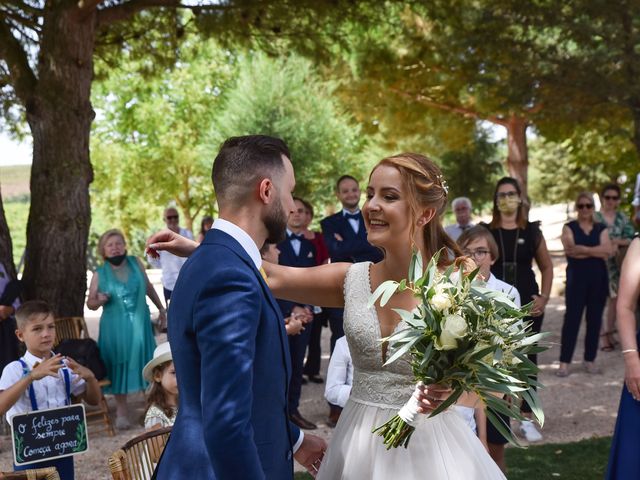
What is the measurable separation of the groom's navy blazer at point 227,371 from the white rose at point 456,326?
517 millimetres

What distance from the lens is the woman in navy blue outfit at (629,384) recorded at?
13.8 ft

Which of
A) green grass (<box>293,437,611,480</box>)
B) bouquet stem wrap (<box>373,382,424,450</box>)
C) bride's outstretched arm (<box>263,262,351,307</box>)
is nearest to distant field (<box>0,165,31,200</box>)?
green grass (<box>293,437,611,480</box>)

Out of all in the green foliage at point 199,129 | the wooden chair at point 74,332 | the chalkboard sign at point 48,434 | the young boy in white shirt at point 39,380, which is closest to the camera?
the chalkboard sign at point 48,434

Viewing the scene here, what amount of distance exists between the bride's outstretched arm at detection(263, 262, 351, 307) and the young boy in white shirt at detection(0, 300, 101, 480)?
2254 mm

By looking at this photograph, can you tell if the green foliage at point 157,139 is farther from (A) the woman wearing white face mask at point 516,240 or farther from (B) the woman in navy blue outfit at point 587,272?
(A) the woman wearing white face mask at point 516,240

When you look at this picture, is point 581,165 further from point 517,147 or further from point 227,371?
point 227,371

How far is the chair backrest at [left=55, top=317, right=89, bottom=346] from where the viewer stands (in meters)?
8.65

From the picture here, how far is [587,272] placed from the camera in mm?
9953

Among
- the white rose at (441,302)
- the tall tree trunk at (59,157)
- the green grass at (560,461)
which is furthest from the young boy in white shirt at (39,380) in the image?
the tall tree trunk at (59,157)

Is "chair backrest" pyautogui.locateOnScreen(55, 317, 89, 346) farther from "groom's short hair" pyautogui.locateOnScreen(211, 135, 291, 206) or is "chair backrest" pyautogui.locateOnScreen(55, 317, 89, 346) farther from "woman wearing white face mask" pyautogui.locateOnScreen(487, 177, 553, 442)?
"groom's short hair" pyautogui.locateOnScreen(211, 135, 291, 206)

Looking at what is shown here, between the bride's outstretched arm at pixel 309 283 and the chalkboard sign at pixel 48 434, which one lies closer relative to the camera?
the bride's outstretched arm at pixel 309 283

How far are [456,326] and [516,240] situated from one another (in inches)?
206

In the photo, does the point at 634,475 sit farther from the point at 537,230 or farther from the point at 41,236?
the point at 41,236

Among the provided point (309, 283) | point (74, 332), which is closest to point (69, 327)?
point (74, 332)
